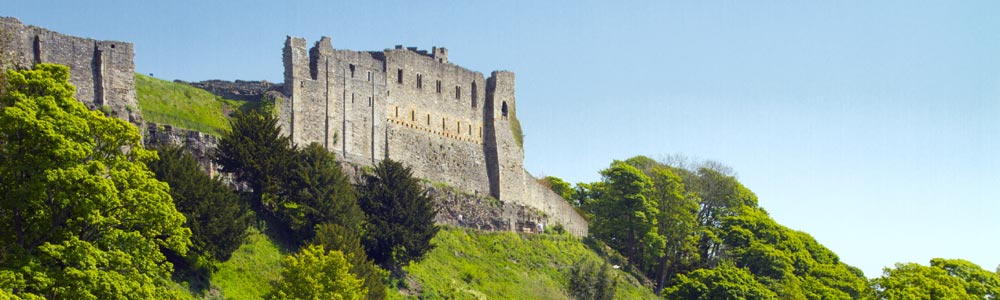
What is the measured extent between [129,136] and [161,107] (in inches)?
760

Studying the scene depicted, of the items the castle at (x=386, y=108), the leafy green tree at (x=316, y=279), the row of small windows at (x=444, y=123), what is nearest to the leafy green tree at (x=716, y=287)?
the castle at (x=386, y=108)

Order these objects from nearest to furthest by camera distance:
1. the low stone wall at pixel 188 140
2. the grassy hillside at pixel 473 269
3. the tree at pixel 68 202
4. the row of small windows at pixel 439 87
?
the tree at pixel 68 202, the grassy hillside at pixel 473 269, the low stone wall at pixel 188 140, the row of small windows at pixel 439 87

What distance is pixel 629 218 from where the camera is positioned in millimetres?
86875

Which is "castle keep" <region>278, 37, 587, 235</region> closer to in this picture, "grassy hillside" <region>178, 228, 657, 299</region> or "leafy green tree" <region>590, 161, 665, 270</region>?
"leafy green tree" <region>590, 161, 665, 270</region>

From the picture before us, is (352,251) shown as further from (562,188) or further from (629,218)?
(562,188)

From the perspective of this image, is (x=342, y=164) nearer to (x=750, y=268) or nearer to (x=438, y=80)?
(x=438, y=80)

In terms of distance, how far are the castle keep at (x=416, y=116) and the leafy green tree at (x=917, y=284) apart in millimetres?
20746

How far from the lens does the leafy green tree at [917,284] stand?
70.8m

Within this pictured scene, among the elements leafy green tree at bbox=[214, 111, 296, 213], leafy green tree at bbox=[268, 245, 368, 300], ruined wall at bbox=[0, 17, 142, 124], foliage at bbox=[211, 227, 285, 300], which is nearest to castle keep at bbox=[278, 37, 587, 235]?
leafy green tree at bbox=[214, 111, 296, 213]

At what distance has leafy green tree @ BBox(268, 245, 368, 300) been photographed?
47875 mm

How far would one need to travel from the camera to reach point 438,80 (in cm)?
7994

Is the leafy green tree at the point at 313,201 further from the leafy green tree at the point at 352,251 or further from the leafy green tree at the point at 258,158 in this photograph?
the leafy green tree at the point at 352,251

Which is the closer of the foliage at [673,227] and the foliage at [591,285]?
the foliage at [591,285]

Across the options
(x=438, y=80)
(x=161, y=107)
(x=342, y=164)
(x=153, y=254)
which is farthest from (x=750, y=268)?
(x=153, y=254)
